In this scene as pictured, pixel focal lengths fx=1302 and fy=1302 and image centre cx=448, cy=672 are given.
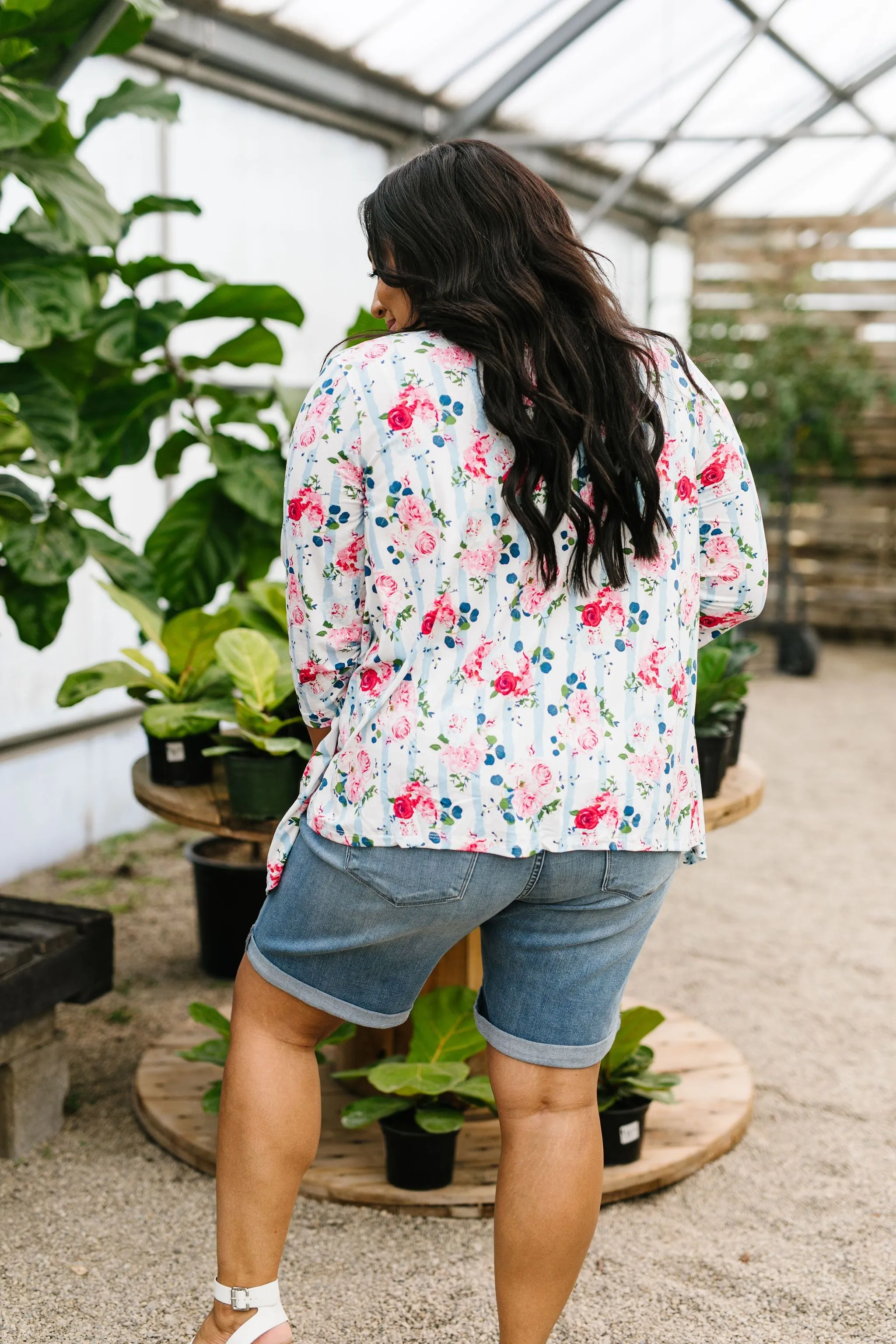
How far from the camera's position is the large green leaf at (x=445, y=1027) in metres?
2.07

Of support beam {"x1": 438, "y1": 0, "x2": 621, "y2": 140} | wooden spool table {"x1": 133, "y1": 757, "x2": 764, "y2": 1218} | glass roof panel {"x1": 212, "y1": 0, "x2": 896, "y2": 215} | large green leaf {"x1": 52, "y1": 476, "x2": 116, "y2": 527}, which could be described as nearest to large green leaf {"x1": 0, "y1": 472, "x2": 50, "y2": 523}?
large green leaf {"x1": 52, "y1": 476, "x2": 116, "y2": 527}

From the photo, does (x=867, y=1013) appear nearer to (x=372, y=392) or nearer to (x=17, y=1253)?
(x=17, y=1253)

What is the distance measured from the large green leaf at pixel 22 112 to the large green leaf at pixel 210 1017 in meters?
1.40

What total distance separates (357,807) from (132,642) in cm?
301

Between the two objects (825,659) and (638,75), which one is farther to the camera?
(825,659)

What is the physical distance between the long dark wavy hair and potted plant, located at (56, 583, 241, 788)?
40.2 inches

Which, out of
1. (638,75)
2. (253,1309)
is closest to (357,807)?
(253,1309)

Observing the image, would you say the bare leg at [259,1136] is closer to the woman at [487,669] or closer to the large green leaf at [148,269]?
the woman at [487,669]

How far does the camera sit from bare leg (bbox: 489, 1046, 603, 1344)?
4.46 feet

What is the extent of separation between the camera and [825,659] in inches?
302

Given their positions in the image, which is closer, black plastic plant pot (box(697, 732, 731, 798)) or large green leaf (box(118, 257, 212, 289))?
black plastic plant pot (box(697, 732, 731, 798))

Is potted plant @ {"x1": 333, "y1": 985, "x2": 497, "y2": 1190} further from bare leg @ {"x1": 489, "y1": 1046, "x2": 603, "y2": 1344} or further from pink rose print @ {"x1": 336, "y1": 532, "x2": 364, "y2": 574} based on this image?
pink rose print @ {"x1": 336, "y1": 532, "x2": 364, "y2": 574}

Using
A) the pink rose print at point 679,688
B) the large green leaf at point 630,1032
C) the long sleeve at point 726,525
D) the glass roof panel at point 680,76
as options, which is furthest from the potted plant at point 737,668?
the glass roof panel at point 680,76

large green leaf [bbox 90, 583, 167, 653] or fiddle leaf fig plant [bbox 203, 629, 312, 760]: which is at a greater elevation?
large green leaf [bbox 90, 583, 167, 653]
